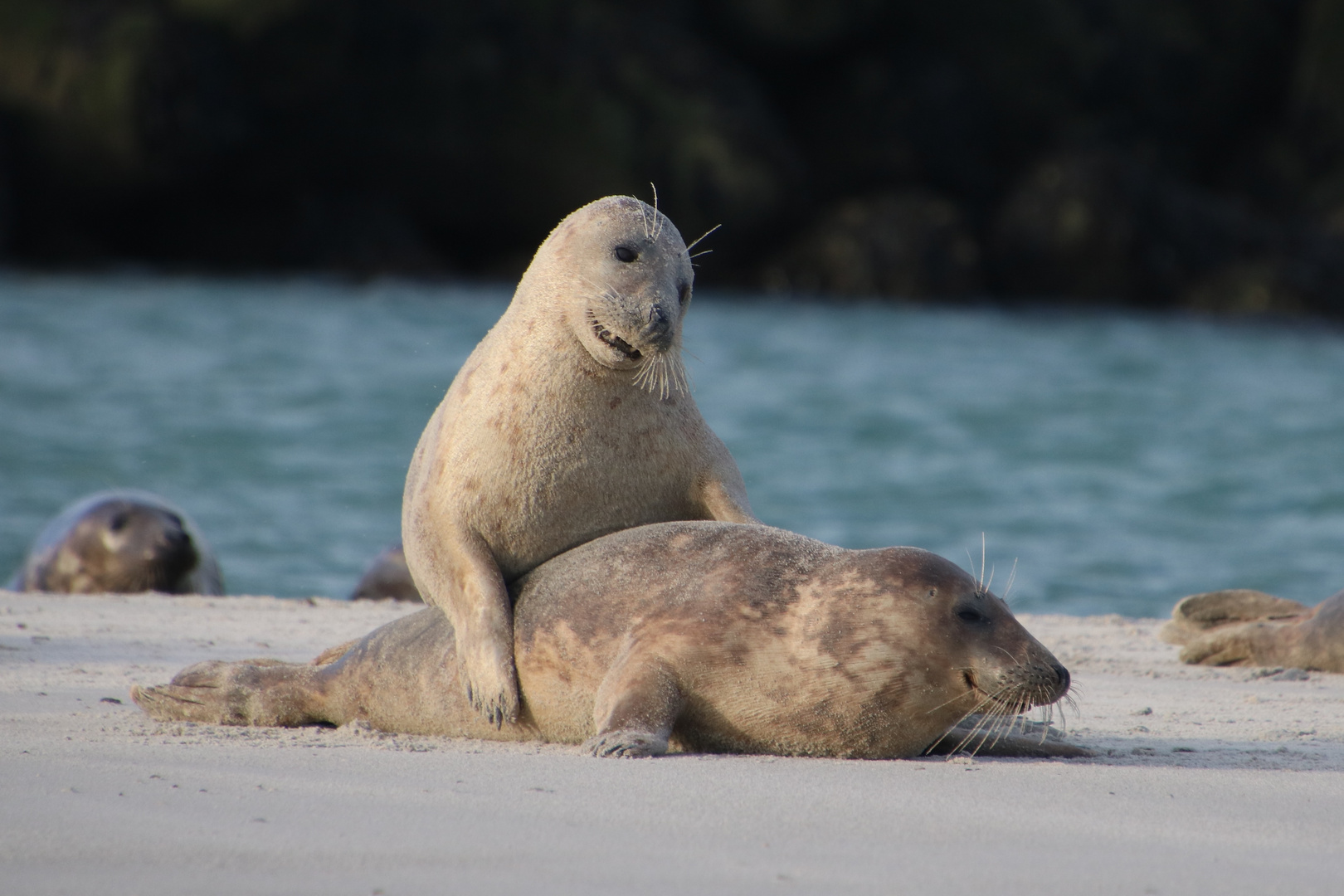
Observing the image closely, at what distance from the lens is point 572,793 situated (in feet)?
10.1

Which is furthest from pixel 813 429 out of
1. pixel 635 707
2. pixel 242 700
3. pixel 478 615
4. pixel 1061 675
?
pixel 635 707

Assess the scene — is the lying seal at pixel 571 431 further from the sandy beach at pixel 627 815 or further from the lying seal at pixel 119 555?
the lying seal at pixel 119 555

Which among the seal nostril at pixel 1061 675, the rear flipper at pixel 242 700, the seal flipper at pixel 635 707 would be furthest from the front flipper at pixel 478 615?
the seal nostril at pixel 1061 675

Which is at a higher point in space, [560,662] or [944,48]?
[944,48]

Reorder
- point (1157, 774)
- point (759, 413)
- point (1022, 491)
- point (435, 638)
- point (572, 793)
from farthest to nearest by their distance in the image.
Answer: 1. point (759, 413)
2. point (1022, 491)
3. point (435, 638)
4. point (1157, 774)
5. point (572, 793)

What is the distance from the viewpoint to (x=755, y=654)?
139 inches

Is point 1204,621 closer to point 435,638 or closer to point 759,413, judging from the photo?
point 435,638

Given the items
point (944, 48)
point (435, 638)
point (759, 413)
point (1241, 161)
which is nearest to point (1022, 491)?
point (759, 413)

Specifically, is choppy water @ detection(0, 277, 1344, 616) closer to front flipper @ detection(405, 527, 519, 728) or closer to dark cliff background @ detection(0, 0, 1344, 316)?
dark cliff background @ detection(0, 0, 1344, 316)

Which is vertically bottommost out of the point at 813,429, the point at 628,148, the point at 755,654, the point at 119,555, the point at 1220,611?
the point at 755,654

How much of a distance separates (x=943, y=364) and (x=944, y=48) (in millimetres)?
16898

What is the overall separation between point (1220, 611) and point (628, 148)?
2455 cm

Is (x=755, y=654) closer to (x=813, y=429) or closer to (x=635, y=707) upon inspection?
(x=635, y=707)

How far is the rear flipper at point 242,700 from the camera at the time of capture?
4051 millimetres
